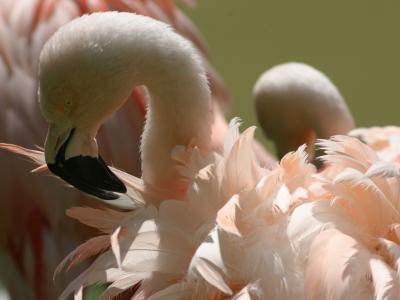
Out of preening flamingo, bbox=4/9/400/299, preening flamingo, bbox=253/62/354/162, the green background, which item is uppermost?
preening flamingo, bbox=4/9/400/299

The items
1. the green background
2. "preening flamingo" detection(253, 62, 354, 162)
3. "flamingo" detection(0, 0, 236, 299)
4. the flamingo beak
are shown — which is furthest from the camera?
the green background

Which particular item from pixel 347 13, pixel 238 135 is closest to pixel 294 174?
pixel 238 135

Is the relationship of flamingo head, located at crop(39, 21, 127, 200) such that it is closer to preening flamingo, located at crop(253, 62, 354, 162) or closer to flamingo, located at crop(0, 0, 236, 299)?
flamingo, located at crop(0, 0, 236, 299)

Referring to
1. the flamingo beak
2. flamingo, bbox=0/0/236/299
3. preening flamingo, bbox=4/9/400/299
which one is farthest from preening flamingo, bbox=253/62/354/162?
the flamingo beak

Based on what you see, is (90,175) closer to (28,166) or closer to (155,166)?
(155,166)

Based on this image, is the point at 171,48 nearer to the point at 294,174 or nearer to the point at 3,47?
the point at 294,174
